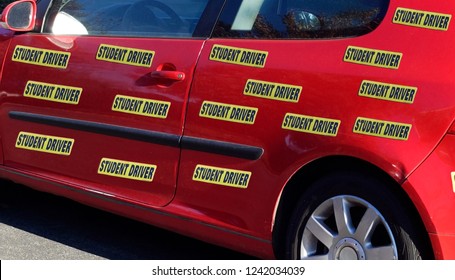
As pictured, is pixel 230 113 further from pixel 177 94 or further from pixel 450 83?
pixel 450 83

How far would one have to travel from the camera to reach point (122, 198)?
3.92 metres

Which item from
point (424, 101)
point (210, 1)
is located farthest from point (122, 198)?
point (424, 101)

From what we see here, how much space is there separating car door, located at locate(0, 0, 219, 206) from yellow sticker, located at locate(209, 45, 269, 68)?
0.39 ft

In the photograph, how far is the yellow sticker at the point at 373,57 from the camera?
10.2 ft

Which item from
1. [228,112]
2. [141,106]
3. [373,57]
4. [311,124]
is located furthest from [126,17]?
[373,57]

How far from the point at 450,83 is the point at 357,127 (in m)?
0.38

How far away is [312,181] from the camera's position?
10.9ft

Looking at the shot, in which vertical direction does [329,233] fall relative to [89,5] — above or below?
below

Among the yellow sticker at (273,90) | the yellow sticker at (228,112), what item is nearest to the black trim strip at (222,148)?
the yellow sticker at (228,112)

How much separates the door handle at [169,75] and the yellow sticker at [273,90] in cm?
35

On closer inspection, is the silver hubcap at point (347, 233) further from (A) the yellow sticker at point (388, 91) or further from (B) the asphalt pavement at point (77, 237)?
(B) the asphalt pavement at point (77, 237)

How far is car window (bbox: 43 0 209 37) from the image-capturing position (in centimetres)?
388

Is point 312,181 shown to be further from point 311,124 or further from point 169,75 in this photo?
point 169,75

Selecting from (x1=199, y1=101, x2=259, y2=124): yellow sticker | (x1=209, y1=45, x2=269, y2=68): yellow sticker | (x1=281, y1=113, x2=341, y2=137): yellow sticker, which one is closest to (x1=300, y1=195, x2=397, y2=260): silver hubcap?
(x1=281, y1=113, x2=341, y2=137): yellow sticker
